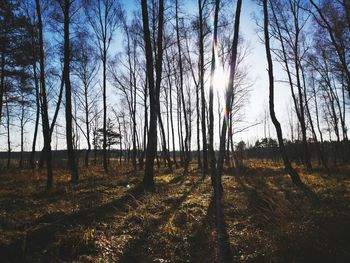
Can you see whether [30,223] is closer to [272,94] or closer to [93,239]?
[93,239]

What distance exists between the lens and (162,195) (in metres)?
8.72

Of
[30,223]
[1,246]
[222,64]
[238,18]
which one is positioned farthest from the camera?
[222,64]

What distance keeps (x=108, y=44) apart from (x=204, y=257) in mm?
17247

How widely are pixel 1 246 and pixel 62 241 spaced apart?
3.11ft

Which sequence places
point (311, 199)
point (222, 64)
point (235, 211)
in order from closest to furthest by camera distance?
point (235, 211) < point (311, 199) < point (222, 64)

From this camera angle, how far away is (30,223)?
5.25 meters

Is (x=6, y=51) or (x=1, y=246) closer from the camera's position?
(x=1, y=246)

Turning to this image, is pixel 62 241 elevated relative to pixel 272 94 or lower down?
lower down

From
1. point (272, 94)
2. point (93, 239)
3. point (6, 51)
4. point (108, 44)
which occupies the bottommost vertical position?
point (93, 239)

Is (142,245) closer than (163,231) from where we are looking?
Yes

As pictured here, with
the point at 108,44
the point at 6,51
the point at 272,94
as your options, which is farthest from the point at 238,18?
the point at 108,44

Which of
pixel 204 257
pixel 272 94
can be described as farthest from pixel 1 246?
pixel 272 94

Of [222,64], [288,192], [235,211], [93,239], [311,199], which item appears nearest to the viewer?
[93,239]

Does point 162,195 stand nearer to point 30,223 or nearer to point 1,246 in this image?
point 30,223
